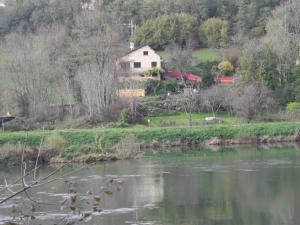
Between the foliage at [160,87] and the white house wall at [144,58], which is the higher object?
the white house wall at [144,58]

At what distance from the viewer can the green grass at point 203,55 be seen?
68938 mm

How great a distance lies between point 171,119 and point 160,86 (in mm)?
8528

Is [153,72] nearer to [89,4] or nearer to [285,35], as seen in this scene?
[285,35]

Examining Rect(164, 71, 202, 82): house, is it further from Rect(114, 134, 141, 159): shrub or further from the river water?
the river water

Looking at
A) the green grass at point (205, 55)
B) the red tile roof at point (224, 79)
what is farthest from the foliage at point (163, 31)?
the red tile roof at point (224, 79)

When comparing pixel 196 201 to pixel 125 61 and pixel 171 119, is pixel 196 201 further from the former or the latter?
pixel 125 61

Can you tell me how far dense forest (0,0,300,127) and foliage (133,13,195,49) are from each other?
0.11 metres

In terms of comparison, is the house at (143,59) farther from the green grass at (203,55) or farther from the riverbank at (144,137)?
the riverbank at (144,137)

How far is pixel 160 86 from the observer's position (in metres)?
57.3

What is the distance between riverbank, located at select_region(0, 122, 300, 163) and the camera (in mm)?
37812

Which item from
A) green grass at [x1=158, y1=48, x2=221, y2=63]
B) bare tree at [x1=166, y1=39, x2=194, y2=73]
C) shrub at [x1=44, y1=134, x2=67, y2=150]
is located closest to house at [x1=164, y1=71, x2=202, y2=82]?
bare tree at [x1=166, y1=39, x2=194, y2=73]

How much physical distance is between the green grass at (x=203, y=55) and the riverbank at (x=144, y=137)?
2521 cm

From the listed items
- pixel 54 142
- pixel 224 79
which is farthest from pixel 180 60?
pixel 54 142

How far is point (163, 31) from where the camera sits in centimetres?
7288
